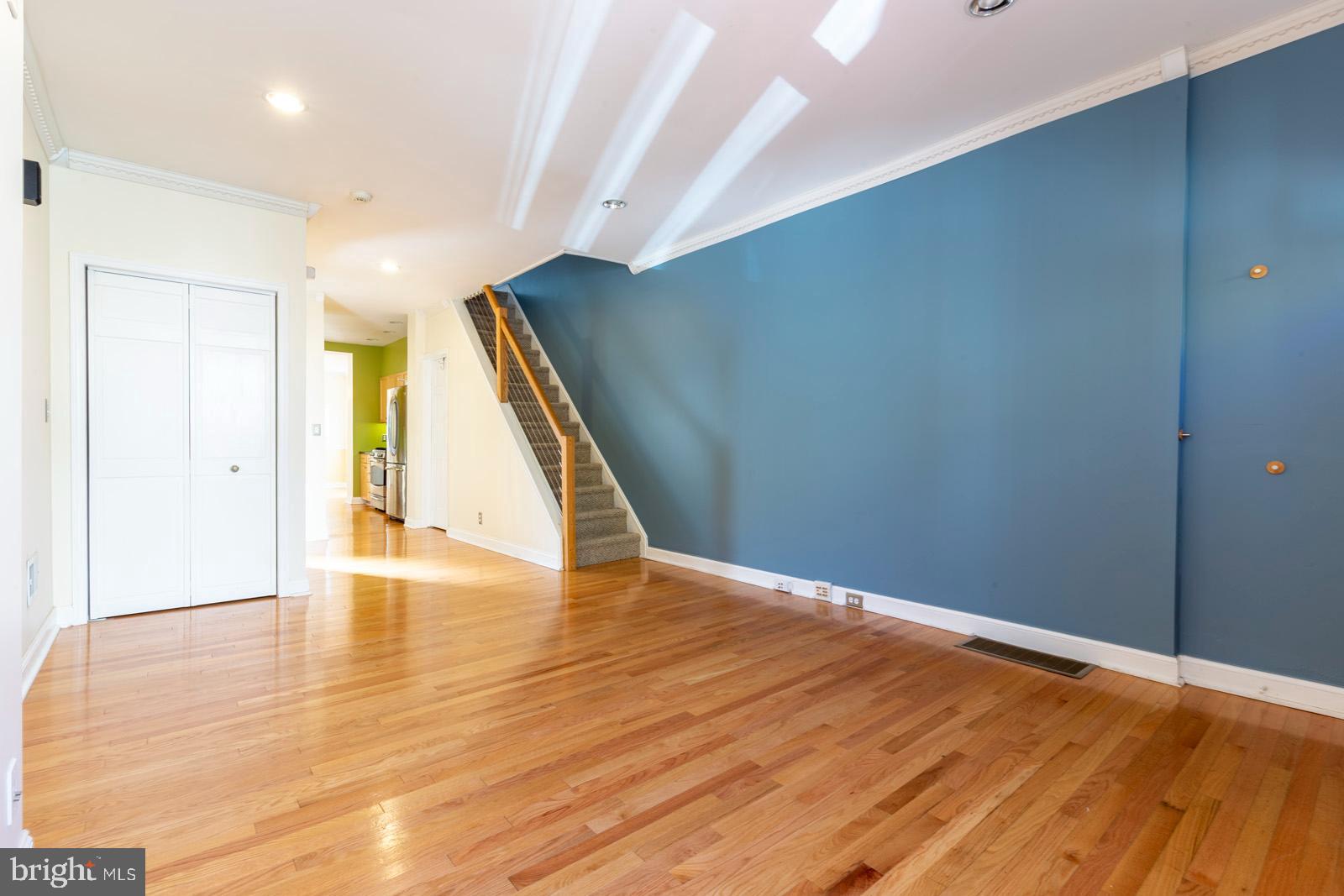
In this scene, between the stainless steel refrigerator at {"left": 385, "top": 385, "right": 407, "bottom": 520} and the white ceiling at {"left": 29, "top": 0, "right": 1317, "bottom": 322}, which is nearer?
the white ceiling at {"left": 29, "top": 0, "right": 1317, "bottom": 322}

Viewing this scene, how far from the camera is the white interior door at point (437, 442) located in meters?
7.22

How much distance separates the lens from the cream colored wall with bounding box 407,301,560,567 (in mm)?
5578

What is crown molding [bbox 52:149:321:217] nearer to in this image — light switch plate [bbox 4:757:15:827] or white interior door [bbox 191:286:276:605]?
white interior door [bbox 191:286:276:605]

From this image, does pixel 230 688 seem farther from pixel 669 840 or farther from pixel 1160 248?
pixel 1160 248

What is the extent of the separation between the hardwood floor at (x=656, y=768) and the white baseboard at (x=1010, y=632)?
0.12 m

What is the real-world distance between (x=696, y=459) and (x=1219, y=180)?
3614 mm

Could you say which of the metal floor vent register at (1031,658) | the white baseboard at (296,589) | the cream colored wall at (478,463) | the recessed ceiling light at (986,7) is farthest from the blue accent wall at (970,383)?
the white baseboard at (296,589)

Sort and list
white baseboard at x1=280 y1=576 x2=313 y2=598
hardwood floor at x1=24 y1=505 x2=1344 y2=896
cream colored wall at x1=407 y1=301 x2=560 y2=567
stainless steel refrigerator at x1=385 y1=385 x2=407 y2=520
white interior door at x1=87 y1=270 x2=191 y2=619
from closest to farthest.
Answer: hardwood floor at x1=24 y1=505 x2=1344 y2=896 → white interior door at x1=87 y1=270 x2=191 y2=619 → white baseboard at x1=280 y1=576 x2=313 y2=598 → cream colored wall at x1=407 y1=301 x2=560 y2=567 → stainless steel refrigerator at x1=385 y1=385 x2=407 y2=520

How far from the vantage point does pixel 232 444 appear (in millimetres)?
4109

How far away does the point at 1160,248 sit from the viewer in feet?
9.20

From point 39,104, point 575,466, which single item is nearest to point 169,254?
point 39,104

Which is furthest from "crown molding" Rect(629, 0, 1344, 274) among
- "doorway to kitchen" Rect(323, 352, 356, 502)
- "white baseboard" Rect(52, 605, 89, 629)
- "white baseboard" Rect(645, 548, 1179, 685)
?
"doorway to kitchen" Rect(323, 352, 356, 502)

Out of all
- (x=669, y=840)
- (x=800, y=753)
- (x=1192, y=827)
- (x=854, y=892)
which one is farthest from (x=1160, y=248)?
(x=669, y=840)

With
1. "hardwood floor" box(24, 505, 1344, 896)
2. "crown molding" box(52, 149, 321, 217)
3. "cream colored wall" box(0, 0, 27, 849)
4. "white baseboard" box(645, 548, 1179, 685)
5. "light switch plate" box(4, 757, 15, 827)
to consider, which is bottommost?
"hardwood floor" box(24, 505, 1344, 896)
